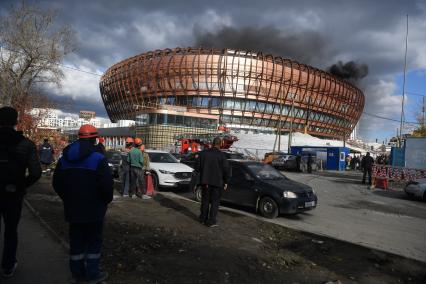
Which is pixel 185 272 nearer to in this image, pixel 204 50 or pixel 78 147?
pixel 78 147

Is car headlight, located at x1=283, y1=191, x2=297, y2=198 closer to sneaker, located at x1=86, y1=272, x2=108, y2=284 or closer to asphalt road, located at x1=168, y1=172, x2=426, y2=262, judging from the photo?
asphalt road, located at x1=168, y1=172, x2=426, y2=262

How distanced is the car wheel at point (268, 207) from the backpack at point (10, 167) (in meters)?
6.92

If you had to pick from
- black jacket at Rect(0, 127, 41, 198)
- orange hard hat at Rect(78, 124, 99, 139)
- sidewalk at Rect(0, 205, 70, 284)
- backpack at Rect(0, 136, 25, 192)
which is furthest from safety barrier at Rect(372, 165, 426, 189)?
backpack at Rect(0, 136, 25, 192)

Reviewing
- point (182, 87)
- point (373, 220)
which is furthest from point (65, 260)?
point (182, 87)

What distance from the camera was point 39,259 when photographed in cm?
520

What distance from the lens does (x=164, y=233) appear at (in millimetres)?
7059

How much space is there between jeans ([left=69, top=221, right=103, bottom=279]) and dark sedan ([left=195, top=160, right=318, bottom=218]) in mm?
6406

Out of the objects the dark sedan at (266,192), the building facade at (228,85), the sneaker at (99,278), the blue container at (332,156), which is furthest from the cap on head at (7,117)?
the building facade at (228,85)

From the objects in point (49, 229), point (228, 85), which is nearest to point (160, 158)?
point (49, 229)

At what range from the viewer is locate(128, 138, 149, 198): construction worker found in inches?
463

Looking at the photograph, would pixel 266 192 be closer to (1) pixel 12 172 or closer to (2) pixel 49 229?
(2) pixel 49 229

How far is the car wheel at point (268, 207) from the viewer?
1002 cm

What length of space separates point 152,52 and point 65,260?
290 ft

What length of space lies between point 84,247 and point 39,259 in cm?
137
